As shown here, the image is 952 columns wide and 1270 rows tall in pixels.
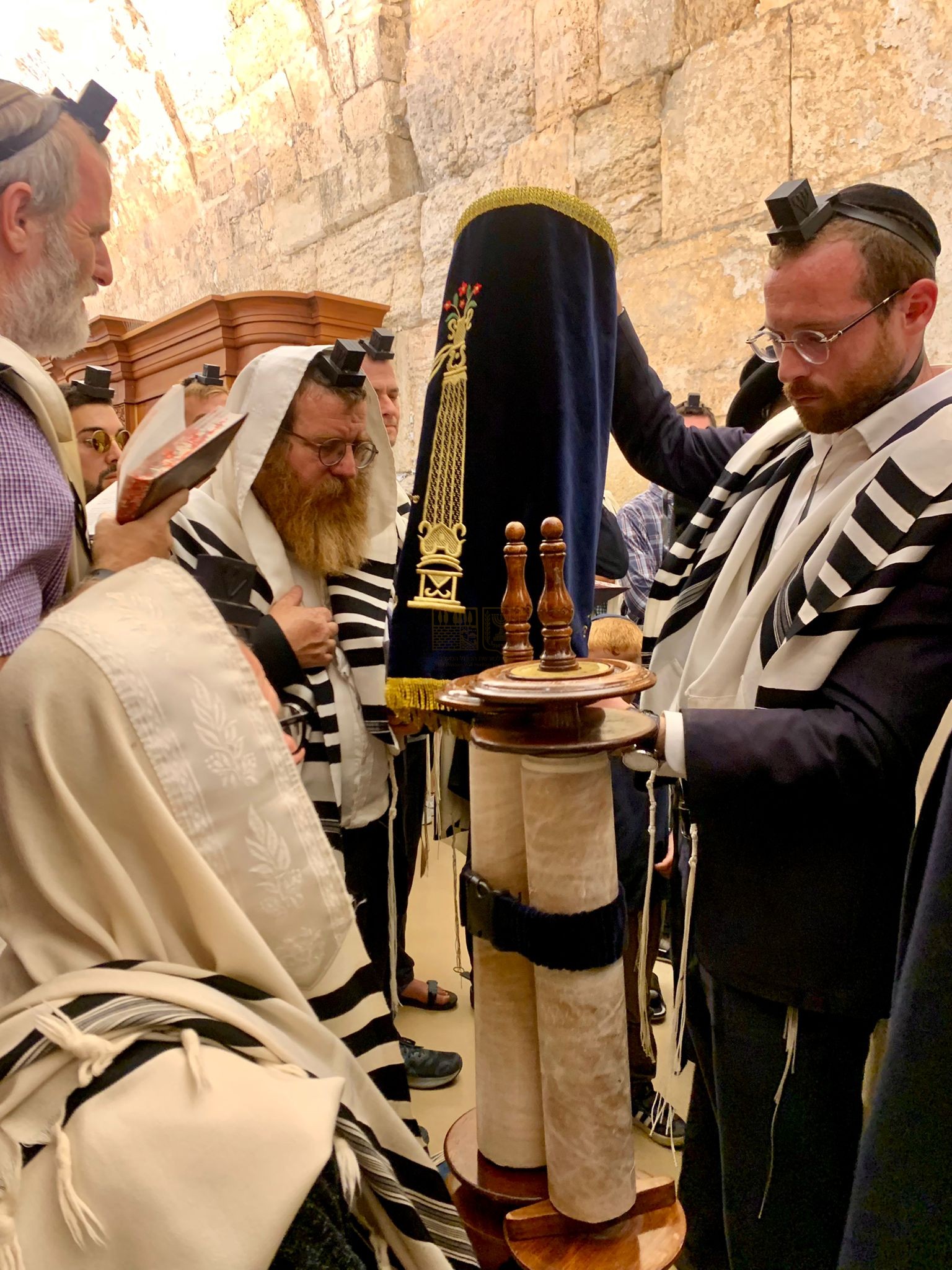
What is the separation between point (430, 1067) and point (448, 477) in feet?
6.59

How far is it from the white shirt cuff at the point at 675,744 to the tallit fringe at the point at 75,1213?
3.06ft

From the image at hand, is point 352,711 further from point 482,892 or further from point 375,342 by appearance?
point 375,342

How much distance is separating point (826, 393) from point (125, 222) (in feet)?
32.7

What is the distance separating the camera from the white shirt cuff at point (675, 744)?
1.34m

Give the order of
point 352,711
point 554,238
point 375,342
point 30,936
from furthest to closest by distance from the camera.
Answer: point 375,342
point 352,711
point 554,238
point 30,936

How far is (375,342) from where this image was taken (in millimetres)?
3121

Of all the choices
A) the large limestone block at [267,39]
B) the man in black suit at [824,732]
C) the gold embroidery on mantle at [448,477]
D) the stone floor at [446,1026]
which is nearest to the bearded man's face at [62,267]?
the gold embroidery on mantle at [448,477]

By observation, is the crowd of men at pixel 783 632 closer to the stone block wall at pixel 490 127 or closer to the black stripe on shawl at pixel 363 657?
the black stripe on shawl at pixel 363 657

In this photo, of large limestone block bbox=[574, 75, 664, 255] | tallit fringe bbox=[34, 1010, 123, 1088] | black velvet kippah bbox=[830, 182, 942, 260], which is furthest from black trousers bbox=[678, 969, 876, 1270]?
large limestone block bbox=[574, 75, 664, 255]

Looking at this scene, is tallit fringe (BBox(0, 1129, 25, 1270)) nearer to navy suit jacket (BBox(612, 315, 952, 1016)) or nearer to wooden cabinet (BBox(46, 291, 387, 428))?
navy suit jacket (BBox(612, 315, 952, 1016))

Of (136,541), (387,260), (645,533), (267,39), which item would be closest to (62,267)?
(136,541)

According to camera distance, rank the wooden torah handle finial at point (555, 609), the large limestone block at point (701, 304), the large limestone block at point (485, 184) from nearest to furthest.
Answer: the wooden torah handle finial at point (555, 609) → the large limestone block at point (701, 304) → the large limestone block at point (485, 184)

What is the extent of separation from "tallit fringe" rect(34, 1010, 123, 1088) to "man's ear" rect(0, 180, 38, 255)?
1435 mm

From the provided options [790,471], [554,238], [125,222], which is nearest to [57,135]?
[554,238]
